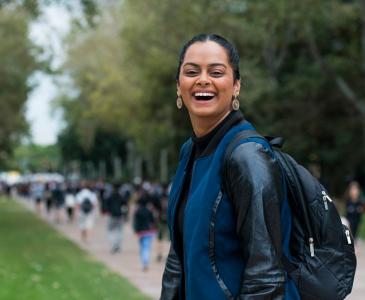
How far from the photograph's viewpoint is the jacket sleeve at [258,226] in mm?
2756

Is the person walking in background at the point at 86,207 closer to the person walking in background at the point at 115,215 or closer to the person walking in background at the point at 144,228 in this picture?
the person walking in background at the point at 115,215

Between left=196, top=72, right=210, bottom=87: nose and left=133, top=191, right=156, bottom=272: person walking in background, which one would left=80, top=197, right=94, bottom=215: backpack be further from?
left=196, top=72, right=210, bottom=87: nose

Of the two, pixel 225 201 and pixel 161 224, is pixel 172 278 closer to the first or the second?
pixel 225 201

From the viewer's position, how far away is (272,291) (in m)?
2.74

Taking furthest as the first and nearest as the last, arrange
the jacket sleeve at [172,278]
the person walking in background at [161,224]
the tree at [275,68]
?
the tree at [275,68] < the person walking in background at [161,224] < the jacket sleeve at [172,278]

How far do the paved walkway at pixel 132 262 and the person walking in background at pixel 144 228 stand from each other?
0.29 metres

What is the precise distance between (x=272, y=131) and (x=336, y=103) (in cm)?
363

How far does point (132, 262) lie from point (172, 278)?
14.6 m

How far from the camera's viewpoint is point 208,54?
3039 millimetres

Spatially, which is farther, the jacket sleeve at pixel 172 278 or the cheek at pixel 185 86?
the jacket sleeve at pixel 172 278

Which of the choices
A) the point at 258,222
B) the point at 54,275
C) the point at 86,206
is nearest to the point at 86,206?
the point at 86,206

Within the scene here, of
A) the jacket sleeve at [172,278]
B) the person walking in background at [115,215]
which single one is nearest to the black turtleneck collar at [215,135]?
the jacket sleeve at [172,278]

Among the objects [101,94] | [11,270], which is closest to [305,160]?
[101,94]

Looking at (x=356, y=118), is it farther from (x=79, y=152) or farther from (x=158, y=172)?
(x=79, y=152)
